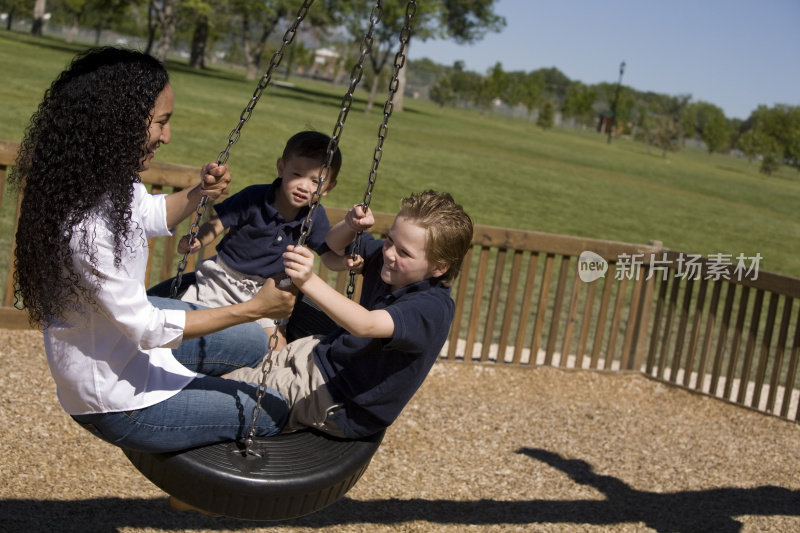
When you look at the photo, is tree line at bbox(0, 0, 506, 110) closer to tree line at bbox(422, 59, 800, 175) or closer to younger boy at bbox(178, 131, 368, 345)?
tree line at bbox(422, 59, 800, 175)

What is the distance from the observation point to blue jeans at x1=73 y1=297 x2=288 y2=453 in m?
2.47

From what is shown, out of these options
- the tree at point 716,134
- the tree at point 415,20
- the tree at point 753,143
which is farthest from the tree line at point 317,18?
the tree at point 716,134

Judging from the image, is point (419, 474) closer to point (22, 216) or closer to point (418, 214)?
point (418, 214)

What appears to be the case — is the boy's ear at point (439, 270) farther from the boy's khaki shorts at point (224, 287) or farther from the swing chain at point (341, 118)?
the boy's khaki shorts at point (224, 287)

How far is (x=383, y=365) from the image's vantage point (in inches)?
106

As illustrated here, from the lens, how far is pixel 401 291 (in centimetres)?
273

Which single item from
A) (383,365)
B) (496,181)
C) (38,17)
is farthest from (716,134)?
(383,365)

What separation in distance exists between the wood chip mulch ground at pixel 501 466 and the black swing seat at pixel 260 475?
1274 mm

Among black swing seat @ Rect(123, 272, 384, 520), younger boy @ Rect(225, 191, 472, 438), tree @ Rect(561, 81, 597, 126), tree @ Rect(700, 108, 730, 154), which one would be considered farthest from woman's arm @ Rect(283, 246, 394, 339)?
tree @ Rect(561, 81, 597, 126)

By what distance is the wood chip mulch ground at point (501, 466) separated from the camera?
3.91 meters

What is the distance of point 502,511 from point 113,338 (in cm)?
260

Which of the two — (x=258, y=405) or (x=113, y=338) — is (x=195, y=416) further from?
(x=113, y=338)

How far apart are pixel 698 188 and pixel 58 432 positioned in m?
28.3

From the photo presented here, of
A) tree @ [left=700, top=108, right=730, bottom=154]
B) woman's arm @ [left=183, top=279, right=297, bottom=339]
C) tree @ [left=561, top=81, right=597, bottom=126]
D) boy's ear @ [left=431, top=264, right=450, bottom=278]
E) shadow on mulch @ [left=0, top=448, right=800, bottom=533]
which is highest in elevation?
tree @ [left=561, top=81, right=597, bottom=126]
